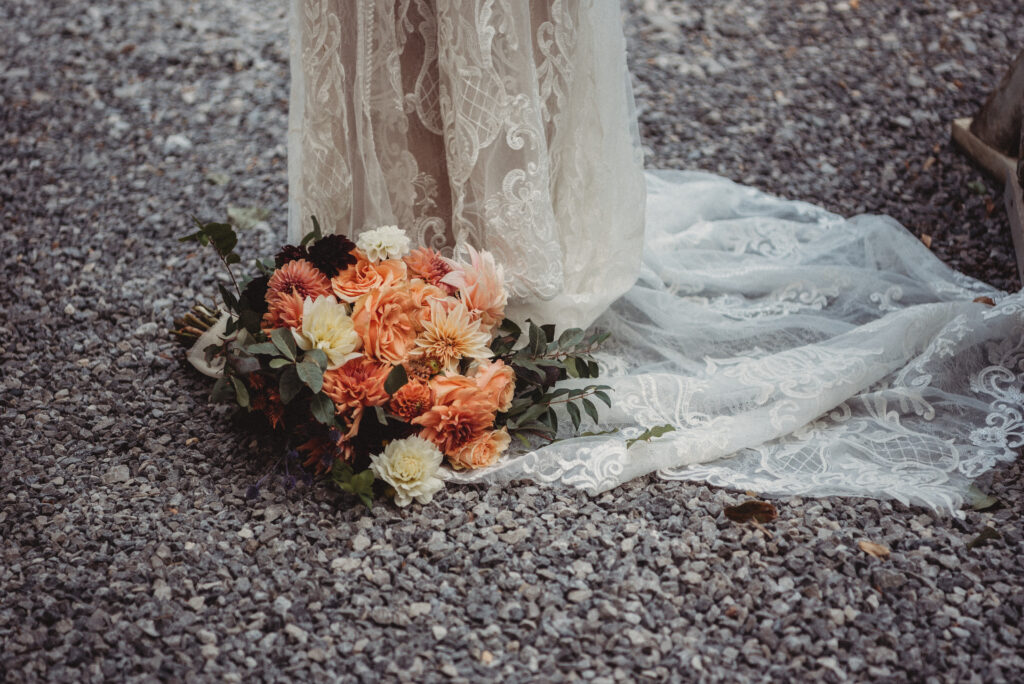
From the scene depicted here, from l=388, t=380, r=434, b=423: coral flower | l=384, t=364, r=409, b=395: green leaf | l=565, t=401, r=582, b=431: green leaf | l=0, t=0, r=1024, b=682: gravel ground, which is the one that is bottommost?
l=0, t=0, r=1024, b=682: gravel ground

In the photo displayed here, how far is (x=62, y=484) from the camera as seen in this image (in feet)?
6.39

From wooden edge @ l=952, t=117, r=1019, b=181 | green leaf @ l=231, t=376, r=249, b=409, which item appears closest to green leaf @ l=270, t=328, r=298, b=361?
green leaf @ l=231, t=376, r=249, b=409

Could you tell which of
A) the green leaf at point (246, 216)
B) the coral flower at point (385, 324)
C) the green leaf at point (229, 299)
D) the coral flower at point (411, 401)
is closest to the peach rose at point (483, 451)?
the coral flower at point (411, 401)

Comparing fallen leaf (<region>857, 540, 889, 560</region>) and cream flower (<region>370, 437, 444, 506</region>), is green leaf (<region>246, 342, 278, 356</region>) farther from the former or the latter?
fallen leaf (<region>857, 540, 889, 560</region>)

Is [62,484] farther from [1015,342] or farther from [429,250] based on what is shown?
[1015,342]

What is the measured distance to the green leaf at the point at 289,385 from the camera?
1842mm

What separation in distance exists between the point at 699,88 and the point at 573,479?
2.07 metres

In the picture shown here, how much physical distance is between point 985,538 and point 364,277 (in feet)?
4.27

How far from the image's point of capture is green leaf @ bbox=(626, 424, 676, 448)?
6.34 feet

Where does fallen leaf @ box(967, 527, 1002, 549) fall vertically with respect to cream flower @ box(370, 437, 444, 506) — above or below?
below

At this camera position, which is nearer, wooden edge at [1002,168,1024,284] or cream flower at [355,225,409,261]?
cream flower at [355,225,409,261]

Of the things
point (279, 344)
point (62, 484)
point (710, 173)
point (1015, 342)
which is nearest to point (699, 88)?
point (710, 173)

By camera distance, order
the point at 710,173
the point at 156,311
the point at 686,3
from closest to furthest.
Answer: the point at 156,311 < the point at 710,173 < the point at 686,3

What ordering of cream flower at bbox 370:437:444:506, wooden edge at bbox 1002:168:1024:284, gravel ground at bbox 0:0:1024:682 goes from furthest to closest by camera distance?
1. wooden edge at bbox 1002:168:1024:284
2. cream flower at bbox 370:437:444:506
3. gravel ground at bbox 0:0:1024:682
